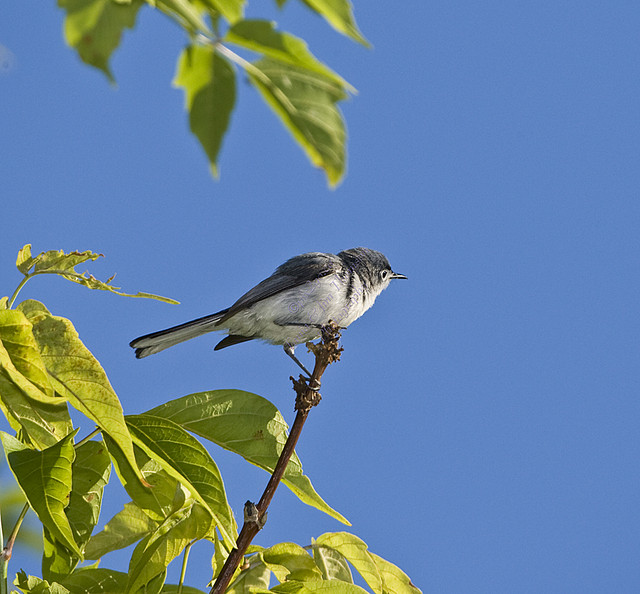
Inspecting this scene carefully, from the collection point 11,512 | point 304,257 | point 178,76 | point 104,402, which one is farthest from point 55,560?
point 304,257

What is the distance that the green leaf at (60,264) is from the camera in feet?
7.66

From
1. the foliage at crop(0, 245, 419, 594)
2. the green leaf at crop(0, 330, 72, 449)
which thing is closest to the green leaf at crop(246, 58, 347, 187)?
the foliage at crop(0, 245, 419, 594)

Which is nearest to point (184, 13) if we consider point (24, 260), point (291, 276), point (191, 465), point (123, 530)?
point (191, 465)

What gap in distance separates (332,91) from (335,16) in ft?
0.32

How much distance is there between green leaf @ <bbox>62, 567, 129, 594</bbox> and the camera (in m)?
2.22

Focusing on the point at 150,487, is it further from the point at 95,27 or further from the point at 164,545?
the point at 95,27

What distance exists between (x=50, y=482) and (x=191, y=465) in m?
0.38

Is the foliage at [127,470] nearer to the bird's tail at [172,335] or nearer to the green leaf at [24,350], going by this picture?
the green leaf at [24,350]

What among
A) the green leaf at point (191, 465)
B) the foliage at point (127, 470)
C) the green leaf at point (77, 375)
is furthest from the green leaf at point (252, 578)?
the green leaf at point (77, 375)

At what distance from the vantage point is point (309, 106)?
1042 millimetres

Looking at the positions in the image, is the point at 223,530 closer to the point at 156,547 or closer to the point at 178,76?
the point at 156,547

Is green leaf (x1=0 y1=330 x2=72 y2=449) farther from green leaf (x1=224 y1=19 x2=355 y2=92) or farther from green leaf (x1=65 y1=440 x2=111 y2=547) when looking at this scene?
green leaf (x1=224 y1=19 x2=355 y2=92)

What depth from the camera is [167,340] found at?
6.11 m

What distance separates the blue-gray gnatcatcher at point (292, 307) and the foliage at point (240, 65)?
203 inches
